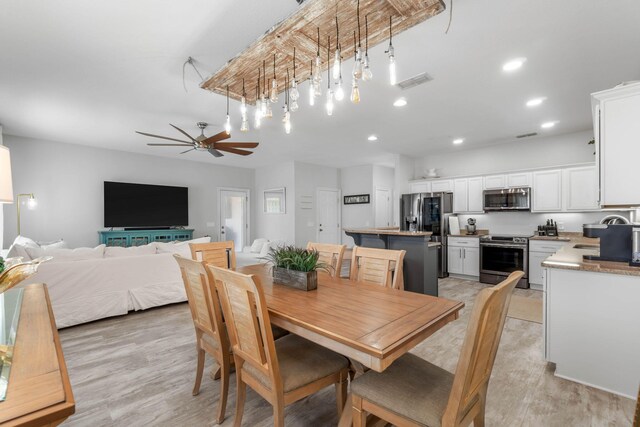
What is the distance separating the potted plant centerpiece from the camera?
1981 millimetres

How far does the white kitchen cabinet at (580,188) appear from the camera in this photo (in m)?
4.68

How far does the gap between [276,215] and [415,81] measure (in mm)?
5476

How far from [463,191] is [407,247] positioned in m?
2.66

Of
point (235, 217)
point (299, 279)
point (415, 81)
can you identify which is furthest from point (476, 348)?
point (235, 217)

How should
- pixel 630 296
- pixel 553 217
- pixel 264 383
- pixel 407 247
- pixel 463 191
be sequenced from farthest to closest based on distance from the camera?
pixel 463 191
pixel 553 217
pixel 407 247
pixel 630 296
pixel 264 383

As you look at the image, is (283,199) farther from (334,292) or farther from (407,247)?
(334,292)

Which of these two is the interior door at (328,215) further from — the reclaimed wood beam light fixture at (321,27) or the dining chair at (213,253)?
the reclaimed wood beam light fixture at (321,27)

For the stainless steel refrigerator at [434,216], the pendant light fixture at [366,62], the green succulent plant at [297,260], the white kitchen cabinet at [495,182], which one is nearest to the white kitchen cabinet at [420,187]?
the stainless steel refrigerator at [434,216]

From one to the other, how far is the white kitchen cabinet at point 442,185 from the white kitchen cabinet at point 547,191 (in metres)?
1.42

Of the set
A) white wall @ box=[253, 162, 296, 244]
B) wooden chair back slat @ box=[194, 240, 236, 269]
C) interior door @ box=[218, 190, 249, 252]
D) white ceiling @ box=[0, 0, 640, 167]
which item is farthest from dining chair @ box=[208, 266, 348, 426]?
interior door @ box=[218, 190, 249, 252]

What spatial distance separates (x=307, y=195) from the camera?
7.68m

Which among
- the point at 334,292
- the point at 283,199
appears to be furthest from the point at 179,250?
the point at 283,199

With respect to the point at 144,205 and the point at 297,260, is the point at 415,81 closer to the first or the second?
the point at 297,260

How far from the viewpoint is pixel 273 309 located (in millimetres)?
1588
